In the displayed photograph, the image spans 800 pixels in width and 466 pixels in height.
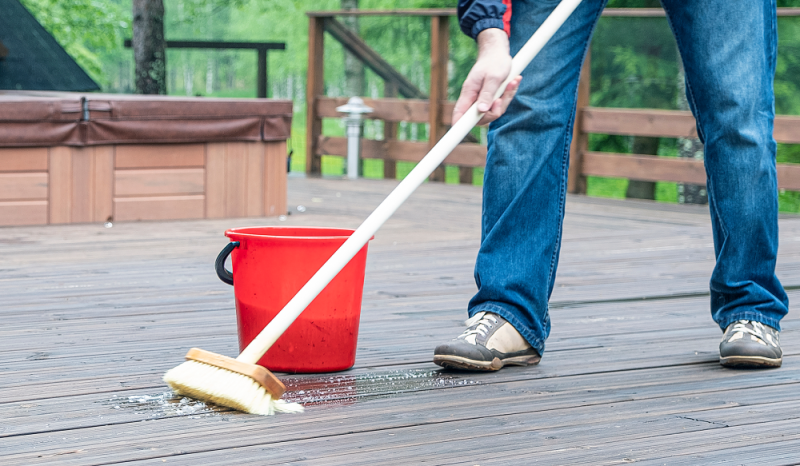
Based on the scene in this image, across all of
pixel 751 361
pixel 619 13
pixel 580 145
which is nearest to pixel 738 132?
pixel 751 361

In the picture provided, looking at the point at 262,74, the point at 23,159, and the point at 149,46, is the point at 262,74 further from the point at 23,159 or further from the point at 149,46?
the point at 23,159

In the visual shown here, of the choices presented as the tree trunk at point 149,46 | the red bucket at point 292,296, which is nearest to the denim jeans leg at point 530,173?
the red bucket at point 292,296

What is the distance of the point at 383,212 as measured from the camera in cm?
159

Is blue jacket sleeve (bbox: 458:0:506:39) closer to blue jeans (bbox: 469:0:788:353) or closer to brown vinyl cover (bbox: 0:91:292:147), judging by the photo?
blue jeans (bbox: 469:0:788:353)

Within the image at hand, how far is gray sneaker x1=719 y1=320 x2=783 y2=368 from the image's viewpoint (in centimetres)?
183

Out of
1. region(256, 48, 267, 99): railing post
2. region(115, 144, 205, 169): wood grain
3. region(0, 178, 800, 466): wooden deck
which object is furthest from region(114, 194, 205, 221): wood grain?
region(256, 48, 267, 99): railing post

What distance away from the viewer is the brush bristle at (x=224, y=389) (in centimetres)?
145

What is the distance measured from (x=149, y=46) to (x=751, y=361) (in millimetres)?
5442

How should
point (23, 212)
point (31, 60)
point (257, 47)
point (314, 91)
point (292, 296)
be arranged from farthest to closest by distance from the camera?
point (314, 91), point (257, 47), point (31, 60), point (23, 212), point (292, 296)

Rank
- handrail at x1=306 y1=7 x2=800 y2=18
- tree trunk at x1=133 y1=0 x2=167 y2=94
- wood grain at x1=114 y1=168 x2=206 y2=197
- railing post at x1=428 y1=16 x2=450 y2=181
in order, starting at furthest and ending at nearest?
railing post at x1=428 y1=16 x2=450 y2=181 → tree trunk at x1=133 y1=0 x2=167 y2=94 → handrail at x1=306 y1=7 x2=800 y2=18 → wood grain at x1=114 y1=168 x2=206 y2=197

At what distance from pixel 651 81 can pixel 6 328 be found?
4846mm

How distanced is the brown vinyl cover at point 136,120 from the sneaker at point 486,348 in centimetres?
272

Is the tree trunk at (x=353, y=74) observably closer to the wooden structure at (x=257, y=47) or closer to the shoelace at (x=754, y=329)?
the wooden structure at (x=257, y=47)

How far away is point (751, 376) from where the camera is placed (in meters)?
1.80
